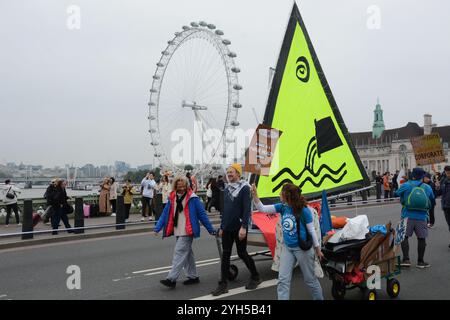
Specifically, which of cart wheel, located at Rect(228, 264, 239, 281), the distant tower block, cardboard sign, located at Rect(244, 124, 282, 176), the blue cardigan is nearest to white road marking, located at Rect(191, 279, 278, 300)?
cart wheel, located at Rect(228, 264, 239, 281)

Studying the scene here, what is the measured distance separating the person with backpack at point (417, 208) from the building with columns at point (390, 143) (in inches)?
5044

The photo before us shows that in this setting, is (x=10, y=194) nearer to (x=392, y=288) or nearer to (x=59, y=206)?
(x=59, y=206)

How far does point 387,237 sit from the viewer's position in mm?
5977

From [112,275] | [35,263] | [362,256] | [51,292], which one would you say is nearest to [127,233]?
[35,263]

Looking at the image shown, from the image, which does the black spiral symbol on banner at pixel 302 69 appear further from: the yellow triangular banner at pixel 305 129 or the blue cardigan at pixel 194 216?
the blue cardigan at pixel 194 216

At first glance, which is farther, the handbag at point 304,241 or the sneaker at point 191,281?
the sneaker at point 191,281

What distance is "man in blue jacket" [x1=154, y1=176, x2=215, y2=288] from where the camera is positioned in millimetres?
6763

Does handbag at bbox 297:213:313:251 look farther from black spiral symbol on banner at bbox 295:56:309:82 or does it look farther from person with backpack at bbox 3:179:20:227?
person with backpack at bbox 3:179:20:227

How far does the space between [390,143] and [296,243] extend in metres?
147

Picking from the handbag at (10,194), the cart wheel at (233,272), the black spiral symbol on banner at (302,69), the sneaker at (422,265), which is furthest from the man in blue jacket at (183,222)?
the handbag at (10,194)

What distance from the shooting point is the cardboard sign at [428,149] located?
44.5 ft

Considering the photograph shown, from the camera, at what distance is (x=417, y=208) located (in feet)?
25.5

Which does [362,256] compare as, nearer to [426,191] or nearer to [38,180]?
[426,191]

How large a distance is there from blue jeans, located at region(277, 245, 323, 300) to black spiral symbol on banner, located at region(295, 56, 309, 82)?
377cm
